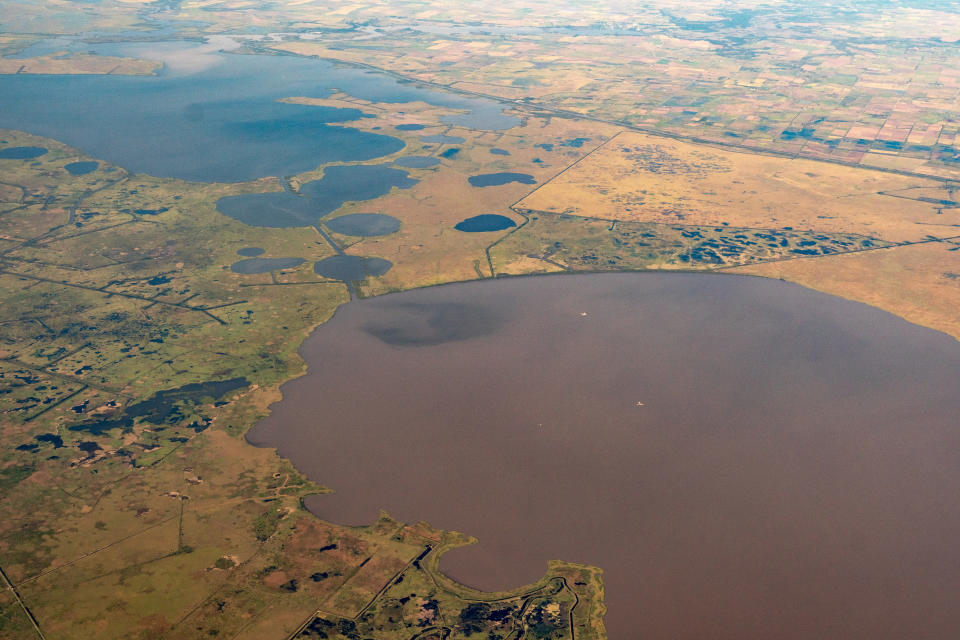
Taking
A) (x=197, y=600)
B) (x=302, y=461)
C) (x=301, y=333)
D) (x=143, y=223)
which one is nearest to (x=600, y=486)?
(x=302, y=461)

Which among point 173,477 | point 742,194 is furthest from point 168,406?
point 742,194

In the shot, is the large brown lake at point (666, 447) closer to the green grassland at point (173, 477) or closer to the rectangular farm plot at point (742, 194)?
the green grassland at point (173, 477)

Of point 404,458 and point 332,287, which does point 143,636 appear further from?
point 332,287

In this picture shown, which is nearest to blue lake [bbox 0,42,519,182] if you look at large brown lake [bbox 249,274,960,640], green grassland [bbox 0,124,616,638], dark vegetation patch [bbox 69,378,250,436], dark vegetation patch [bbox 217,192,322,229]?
dark vegetation patch [bbox 217,192,322,229]

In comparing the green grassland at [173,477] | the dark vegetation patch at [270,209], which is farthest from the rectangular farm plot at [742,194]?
the dark vegetation patch at [270,209]

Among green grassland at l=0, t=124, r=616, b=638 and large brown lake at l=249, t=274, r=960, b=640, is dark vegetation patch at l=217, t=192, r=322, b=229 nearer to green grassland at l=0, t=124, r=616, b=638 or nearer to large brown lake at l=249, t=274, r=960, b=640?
green grassland at l=0, t=124, r=616, b=638

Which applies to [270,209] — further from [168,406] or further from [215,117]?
[215,117]

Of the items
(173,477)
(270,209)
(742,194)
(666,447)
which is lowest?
(173,477)
